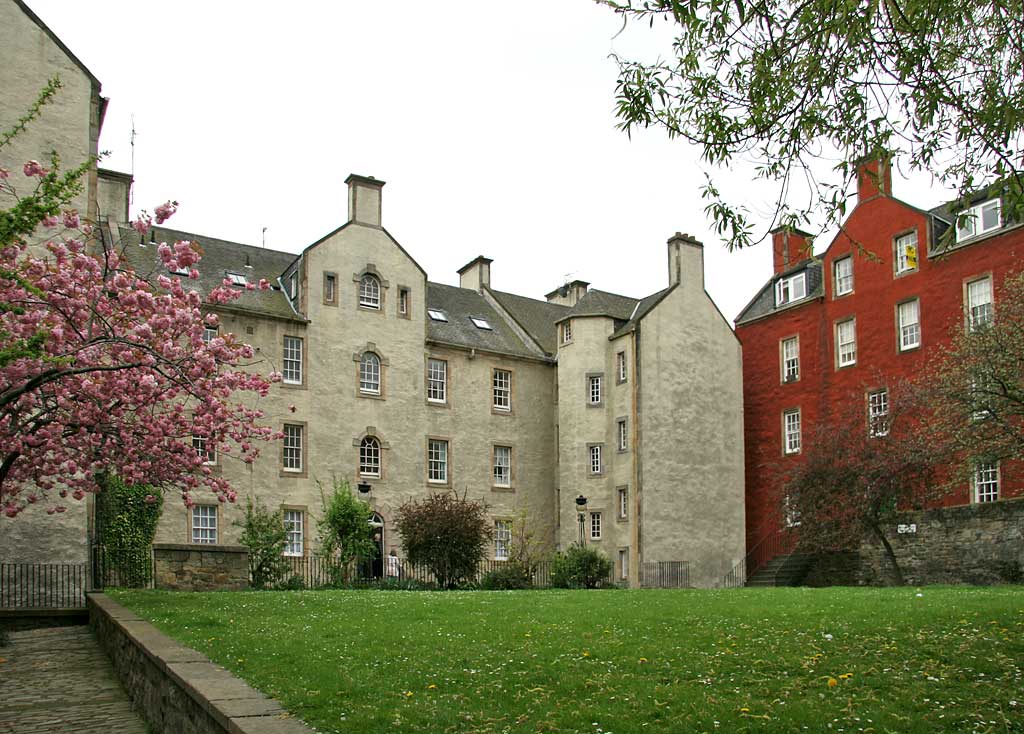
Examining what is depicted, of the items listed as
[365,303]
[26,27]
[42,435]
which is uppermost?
[26,27]

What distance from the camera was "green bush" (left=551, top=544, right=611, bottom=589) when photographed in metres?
33.0

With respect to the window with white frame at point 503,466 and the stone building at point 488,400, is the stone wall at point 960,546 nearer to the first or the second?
the stone building at point 488,400

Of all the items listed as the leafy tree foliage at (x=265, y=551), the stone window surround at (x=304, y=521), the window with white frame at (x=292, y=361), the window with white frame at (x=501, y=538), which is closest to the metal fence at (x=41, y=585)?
the leafy tree foliage at (x=265, y=551)

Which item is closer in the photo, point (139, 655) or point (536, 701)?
point (536, 701)

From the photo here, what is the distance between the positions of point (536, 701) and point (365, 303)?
30.7 m

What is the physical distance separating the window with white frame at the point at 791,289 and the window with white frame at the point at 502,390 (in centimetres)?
1171

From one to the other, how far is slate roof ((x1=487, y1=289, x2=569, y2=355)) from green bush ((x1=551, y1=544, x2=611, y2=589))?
11.7 metres

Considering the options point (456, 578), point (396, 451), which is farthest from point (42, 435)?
point (396, 451)

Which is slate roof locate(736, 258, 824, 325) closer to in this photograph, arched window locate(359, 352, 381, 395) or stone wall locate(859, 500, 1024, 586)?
stone wall locate(859, 500, 1024, 586)

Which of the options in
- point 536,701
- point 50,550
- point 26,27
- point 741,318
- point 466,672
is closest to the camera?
point 536,701

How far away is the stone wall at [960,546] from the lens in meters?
26.3

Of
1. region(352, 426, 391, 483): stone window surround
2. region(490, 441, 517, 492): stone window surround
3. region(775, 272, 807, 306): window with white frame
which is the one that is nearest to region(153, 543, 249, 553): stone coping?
region(352, 426, 391, 483): stone window surround

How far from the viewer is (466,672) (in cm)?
920

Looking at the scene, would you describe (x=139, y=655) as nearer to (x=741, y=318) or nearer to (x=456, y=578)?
(x=456, y=578)
